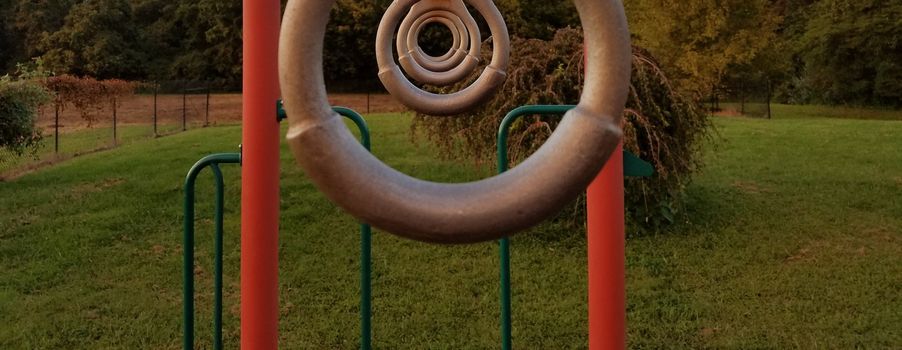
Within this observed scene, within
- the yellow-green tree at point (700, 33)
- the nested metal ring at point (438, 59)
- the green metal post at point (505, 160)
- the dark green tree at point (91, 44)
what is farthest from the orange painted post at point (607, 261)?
the dark green tree at point (91, 44)

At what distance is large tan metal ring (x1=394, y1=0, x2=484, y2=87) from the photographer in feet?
4.98

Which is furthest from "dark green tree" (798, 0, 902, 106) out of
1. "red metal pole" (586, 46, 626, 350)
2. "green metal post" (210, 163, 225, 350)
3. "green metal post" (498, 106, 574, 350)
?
"green metal post" (210, 163, 225, 350)

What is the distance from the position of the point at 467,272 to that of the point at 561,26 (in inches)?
708

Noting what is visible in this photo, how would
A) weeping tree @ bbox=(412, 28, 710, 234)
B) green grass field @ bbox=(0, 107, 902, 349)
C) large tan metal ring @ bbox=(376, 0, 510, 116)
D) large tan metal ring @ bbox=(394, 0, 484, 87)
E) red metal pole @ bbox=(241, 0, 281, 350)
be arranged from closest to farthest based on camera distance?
1. large tan metal ring @ bbox=(376, 0, 510, 116)
2. large tan metal ring @ bbox=(394, 0, 484, 87)
3. red metal pole @ bbox=(241, 0, 281, 350)
4. green grass field @ bbox=(0, 107, 902, 349)
5. weeping tree @ bbox=(412, 28, 710, 234)

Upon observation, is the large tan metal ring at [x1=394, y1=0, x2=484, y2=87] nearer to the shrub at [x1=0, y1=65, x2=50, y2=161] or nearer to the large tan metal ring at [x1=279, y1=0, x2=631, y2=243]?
the large tan metal ring at [x1=279, y1=0, x2=631, y2=243]

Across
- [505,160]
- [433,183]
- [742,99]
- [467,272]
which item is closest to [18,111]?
[467,272]

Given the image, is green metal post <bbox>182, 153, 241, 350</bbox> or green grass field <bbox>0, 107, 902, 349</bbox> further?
green grass field <bbox>0, 107, 902, 349</bbox>

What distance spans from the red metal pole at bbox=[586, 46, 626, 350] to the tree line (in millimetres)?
13619

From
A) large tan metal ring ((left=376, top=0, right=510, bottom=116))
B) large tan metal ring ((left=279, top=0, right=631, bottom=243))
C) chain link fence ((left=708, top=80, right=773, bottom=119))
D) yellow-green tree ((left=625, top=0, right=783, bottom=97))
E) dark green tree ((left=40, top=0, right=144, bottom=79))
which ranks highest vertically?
dark green tree ((left=40, top=0, right=144, bottom=79))

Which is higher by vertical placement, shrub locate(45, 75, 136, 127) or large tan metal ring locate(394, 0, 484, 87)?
shrub locate(45, 75, 136, 127)

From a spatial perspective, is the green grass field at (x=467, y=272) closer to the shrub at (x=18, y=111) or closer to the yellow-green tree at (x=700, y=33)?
the shrub at (x=18, y=111)

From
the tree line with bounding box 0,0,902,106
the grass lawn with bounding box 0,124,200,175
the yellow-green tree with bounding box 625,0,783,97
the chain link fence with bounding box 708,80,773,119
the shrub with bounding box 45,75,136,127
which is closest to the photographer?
the grass lawn with bounding box 0,124,200,175

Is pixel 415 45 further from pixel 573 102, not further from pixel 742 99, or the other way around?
pixel 742 99

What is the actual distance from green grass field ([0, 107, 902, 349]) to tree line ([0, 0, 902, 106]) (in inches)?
341
